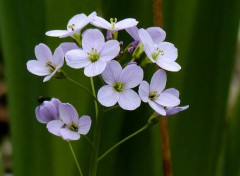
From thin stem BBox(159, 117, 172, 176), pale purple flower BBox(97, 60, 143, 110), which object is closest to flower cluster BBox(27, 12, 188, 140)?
pale purple flower BBox(97, 60, 143, 110)

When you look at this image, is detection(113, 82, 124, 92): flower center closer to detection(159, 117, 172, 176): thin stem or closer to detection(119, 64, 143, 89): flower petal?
detection(119, 64, 143, 89): flower petal

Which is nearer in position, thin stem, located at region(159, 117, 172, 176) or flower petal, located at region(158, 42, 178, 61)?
flower petal, located at region(158, 42, 178, 61)

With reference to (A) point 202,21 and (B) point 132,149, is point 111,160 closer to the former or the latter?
(B) point 132,149

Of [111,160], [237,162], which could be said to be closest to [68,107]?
[111,160]

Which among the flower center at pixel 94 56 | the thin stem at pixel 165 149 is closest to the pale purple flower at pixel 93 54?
the flower center at pixel 94 56

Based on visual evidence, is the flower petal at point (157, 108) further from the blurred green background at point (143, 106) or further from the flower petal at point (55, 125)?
the blurred green background at point (143, 106)

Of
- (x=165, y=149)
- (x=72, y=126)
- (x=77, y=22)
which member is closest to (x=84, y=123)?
(x=72, y=126)
